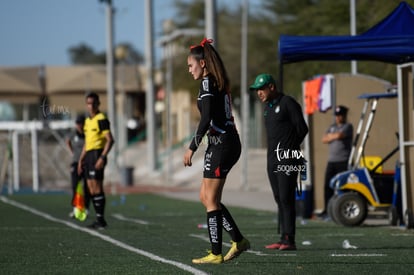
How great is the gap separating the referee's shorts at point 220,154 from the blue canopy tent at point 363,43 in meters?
5.89

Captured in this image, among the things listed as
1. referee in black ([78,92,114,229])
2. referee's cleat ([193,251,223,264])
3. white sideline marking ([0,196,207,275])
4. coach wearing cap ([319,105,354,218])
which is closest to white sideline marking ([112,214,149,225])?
white sideline marking ([0,196,207,275])

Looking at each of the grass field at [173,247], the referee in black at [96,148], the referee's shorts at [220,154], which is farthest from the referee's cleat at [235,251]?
the referee in black at [96,148]

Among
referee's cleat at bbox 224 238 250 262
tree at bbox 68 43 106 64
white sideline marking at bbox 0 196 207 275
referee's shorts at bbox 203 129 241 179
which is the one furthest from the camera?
tree at bbox 68 43 106 64

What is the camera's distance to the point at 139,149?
65875 mm

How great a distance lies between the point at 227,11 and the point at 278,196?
4973 cm

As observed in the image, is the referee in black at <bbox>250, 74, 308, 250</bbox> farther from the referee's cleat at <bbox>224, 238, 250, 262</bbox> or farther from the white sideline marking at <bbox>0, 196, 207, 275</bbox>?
the referee's cleat at <bbox>224, 238, 250, 262</bbox>

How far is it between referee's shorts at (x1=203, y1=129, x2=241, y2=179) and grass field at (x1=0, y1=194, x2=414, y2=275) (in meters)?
0.93

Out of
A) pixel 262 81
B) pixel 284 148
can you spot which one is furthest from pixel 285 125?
pixel 262 81

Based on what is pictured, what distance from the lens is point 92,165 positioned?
59.2 feet

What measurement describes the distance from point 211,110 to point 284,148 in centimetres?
265

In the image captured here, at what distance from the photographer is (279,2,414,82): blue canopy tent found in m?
17.4

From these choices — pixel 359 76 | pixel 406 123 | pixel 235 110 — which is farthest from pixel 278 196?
pixel 235 110

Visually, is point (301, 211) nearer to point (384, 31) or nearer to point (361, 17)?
point (384, 31)

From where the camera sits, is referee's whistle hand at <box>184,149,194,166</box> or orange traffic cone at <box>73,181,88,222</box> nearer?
referee's whistle hand at <box>184,149,194,166</box>
